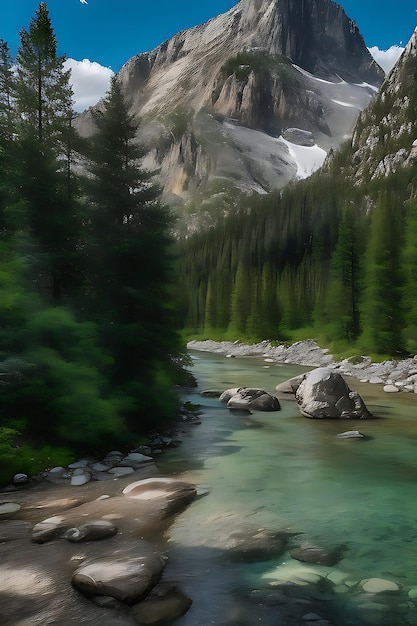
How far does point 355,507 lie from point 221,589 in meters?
4.43

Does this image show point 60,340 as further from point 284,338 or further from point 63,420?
point 284,338

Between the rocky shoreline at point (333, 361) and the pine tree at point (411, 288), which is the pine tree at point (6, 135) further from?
the pine tree at point (411, 288)

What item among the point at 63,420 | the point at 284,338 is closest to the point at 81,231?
the point at 63,420

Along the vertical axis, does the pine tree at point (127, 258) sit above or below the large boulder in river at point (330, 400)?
above

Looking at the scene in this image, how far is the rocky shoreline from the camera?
103 ft

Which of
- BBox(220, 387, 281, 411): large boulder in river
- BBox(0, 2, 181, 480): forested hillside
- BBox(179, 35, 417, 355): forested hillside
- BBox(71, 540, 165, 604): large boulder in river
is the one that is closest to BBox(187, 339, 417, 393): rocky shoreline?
BBox(179, 35, 417, 355): forested hillside

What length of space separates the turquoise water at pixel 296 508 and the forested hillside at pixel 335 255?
19.8 ft

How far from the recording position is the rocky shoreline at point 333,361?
1236 inches

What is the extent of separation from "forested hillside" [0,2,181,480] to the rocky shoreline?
17.4 meters

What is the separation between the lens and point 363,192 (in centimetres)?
13612

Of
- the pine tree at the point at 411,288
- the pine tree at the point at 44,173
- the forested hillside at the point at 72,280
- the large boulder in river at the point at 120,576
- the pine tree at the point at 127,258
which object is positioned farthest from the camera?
the pine tree at the point at 411,288

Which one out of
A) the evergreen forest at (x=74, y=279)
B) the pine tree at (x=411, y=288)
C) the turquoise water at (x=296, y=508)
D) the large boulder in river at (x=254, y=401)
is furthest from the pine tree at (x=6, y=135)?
the pine tree at (x=411, y=288)

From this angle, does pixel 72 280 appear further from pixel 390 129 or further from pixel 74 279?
pixel 390 129

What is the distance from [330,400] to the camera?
2017 cm
